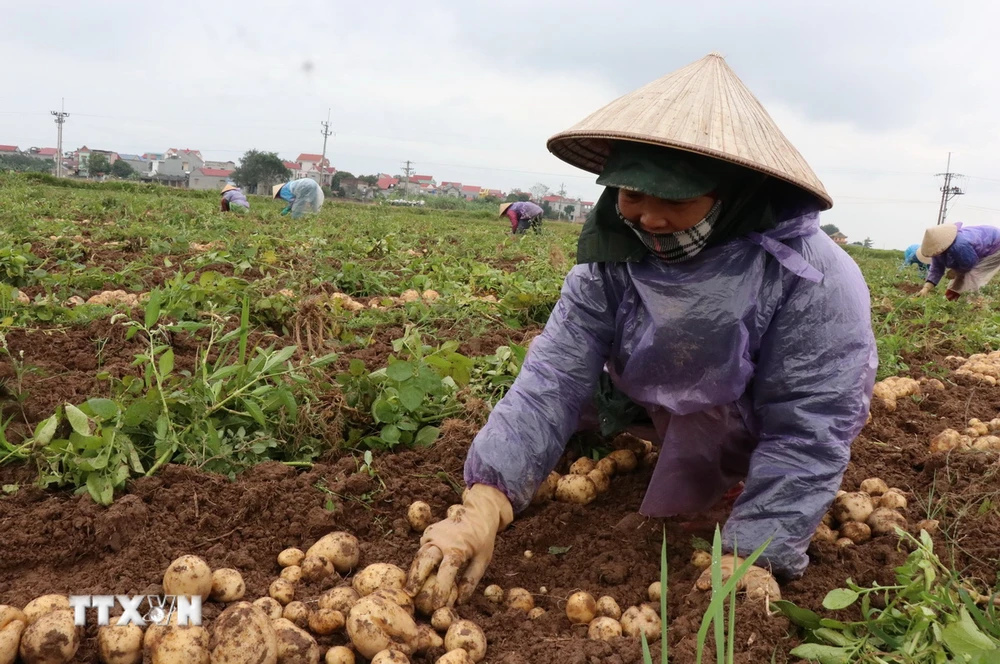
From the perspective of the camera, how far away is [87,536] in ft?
5.25

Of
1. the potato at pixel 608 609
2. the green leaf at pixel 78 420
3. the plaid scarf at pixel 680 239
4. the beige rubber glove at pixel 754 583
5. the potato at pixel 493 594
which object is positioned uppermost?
the plaid scarf at pixel 680 239

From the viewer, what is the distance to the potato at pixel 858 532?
6.14ft

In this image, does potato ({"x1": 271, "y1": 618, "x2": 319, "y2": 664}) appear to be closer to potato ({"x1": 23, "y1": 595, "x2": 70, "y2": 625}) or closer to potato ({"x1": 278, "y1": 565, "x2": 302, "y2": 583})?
potato ({"x1": 278, "y1": 565, "x2": 302, "y2": 583})

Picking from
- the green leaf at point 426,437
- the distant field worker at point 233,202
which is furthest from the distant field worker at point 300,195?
the green leaf at point 426,437

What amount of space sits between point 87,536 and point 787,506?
1534mm

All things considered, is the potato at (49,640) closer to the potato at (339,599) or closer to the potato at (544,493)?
the potato at (339,599)

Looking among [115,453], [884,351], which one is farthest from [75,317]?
[884,351]

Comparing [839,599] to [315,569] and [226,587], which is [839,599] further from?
[226,587]

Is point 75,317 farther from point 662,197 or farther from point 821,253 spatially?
point 821,253

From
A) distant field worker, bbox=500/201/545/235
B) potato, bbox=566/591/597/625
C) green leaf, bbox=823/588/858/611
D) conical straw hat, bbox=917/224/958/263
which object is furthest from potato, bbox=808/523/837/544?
distant field worker, bbox=500/201/545/235

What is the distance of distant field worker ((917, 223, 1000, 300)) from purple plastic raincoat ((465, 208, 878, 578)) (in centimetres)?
687

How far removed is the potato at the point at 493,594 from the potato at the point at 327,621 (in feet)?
1.15

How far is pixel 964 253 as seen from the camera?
303 inches
